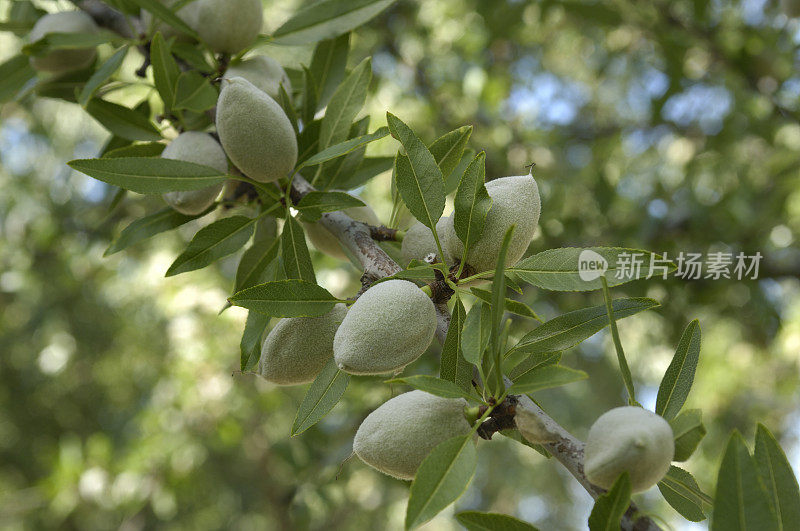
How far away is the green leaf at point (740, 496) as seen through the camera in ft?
1.57

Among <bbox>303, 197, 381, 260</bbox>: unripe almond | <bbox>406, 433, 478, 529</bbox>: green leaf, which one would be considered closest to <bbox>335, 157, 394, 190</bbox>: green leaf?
<bbox>303, 197, 381, 260</bbox>: unripe almond

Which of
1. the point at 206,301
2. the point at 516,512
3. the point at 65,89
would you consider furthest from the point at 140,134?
the point at 516,512

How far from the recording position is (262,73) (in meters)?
0.94

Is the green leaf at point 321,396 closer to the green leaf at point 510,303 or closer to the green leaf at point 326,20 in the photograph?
the green leaf at point 510,303

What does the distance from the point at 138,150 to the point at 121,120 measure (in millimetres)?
78

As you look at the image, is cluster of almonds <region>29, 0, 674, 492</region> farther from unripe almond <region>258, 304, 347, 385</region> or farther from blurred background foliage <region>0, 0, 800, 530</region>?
blurred background foliage <region>0, 0, 800, 530</region>

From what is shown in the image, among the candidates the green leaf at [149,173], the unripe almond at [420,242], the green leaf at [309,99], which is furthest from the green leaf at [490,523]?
the green leaf at [309,99]

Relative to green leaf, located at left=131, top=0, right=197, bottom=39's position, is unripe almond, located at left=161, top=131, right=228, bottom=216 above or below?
below

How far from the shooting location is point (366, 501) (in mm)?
3877

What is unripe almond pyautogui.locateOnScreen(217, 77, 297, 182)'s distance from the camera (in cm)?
75

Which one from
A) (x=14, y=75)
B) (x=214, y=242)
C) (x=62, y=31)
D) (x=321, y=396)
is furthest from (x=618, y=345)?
(x=14, y=75)

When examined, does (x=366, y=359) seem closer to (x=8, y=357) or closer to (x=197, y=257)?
(x=197, y=257)

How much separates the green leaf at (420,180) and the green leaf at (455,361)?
10cm

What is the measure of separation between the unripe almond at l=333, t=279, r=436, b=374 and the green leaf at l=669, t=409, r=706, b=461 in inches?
9.4
